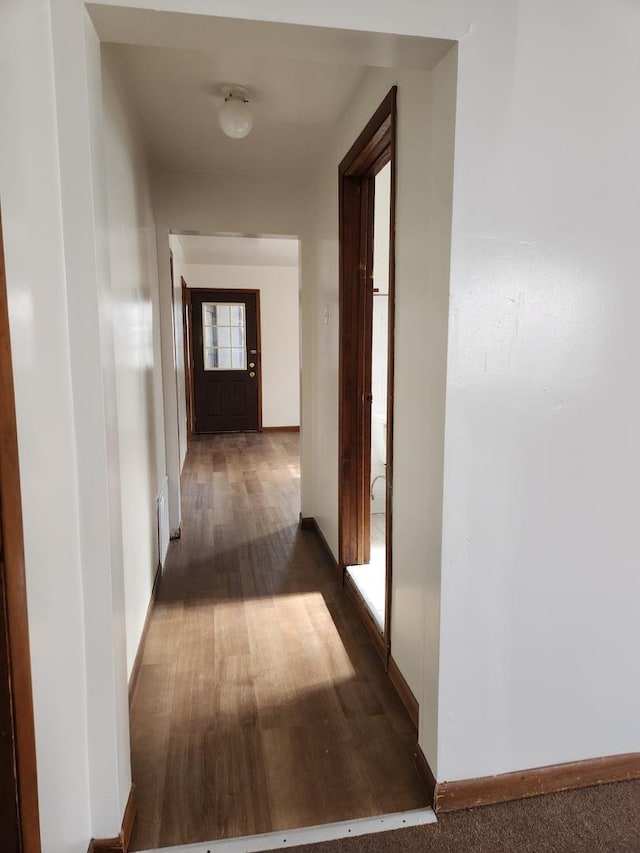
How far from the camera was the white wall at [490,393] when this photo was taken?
4.10 feet

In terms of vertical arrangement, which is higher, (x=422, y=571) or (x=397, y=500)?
(x=397, y=500)

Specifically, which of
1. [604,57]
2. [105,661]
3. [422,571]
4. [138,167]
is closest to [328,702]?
[422,571]

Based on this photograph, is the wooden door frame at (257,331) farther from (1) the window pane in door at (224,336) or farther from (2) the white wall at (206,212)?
(2) the white wall at (206,212)

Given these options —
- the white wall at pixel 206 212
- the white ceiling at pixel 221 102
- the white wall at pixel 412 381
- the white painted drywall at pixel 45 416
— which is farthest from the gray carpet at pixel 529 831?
the white wall at pixel 206 212

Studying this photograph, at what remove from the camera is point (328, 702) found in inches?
83.3

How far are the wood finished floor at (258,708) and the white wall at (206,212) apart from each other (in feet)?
3.27

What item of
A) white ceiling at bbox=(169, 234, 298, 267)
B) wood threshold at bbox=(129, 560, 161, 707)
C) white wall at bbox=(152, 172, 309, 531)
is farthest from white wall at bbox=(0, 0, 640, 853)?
white ceiling at bbox=(169, 234, 298, 267)

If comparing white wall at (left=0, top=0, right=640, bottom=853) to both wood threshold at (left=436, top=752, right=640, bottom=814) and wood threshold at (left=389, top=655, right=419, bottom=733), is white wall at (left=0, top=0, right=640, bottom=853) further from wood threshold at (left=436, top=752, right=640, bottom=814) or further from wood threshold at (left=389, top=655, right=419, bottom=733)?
wood threshold at (left=389, top=655, right=419, bottom=733)

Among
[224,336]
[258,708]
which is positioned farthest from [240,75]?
[224,336]

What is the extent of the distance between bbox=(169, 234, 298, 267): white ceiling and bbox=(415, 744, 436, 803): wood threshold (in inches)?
189

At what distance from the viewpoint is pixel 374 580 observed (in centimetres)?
289

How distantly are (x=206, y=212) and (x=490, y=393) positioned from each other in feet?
9.15

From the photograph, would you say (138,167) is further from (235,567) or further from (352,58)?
(235,567)

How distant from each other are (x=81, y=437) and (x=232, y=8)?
103cm
